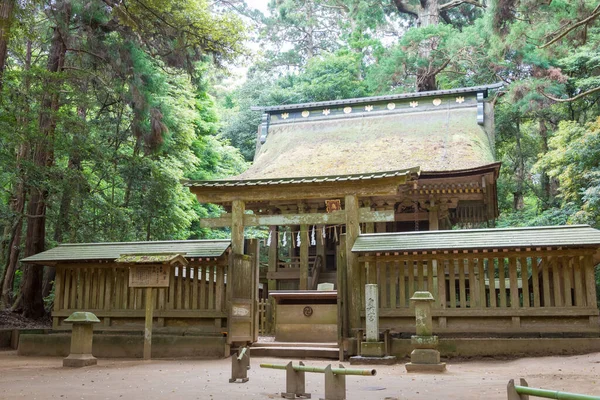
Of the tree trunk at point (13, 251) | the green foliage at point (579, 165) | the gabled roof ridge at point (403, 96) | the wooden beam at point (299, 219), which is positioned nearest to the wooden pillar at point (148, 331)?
the wooden beam at point (299, 219)

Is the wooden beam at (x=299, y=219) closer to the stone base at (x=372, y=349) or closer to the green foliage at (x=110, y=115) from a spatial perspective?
the stone base at (x=372, y=349)

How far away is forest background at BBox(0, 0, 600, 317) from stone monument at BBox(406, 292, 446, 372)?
561 cm

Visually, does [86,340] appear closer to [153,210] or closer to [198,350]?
[198,350]

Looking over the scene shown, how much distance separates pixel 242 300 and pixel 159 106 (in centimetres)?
775

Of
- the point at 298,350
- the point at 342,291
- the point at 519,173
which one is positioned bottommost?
the point at 298,350

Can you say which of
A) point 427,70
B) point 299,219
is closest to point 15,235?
point 299,219

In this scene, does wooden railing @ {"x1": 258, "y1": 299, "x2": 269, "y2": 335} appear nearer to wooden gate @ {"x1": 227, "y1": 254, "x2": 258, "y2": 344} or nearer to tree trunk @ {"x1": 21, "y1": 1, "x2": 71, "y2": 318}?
wooden gate @ {"x1": 227, "y1": 254, "x2": 258, "y2": 344}

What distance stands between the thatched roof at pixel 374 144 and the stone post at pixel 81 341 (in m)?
7.68

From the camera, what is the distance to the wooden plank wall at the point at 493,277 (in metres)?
9.72

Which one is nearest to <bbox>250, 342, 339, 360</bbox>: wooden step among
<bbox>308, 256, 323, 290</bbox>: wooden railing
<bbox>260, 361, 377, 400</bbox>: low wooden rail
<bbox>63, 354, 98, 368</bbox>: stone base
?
<bbox>63, 354, 98, 368</bbox>: stone base

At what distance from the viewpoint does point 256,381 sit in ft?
24.5

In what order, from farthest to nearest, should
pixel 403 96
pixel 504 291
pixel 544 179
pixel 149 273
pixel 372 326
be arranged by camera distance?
pixel 544 179 < pixel 403 96 < pixel 149 273 < pixel 504 291 < pixel 372 326

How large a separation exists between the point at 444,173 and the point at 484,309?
17.0 feet

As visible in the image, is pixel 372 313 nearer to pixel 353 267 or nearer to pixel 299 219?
pixel 353 267
